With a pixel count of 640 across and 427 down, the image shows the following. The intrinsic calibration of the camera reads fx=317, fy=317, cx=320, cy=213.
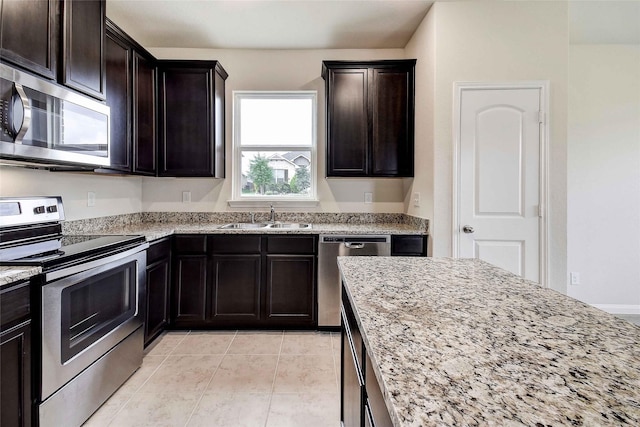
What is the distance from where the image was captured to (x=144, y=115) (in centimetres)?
286

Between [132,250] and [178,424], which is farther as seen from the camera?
[132,250]

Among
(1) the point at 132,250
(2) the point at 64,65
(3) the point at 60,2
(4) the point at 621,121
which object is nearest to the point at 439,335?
(1) the point at 132,250

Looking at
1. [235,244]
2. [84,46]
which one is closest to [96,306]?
[235,244]

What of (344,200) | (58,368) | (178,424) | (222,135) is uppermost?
(222,135)

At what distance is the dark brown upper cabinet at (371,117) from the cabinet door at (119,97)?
1.73 metres

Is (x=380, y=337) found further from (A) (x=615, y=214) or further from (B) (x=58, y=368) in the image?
(A) (x=615, y=214)

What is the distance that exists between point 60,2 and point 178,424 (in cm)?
243

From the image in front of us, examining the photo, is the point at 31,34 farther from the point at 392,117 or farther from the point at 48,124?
the point at 392,117

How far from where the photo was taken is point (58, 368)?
60.3 inches

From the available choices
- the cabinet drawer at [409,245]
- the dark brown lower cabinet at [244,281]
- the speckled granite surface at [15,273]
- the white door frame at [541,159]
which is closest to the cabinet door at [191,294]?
the dark brown lower cabinet at [244,281]

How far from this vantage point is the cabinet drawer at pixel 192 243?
286cm

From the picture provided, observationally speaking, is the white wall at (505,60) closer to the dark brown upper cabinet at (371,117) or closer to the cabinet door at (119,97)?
the dark brown upper cabinet at (371,117)

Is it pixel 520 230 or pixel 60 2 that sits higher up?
pixel 60 2

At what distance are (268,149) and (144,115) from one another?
1.23 metres
